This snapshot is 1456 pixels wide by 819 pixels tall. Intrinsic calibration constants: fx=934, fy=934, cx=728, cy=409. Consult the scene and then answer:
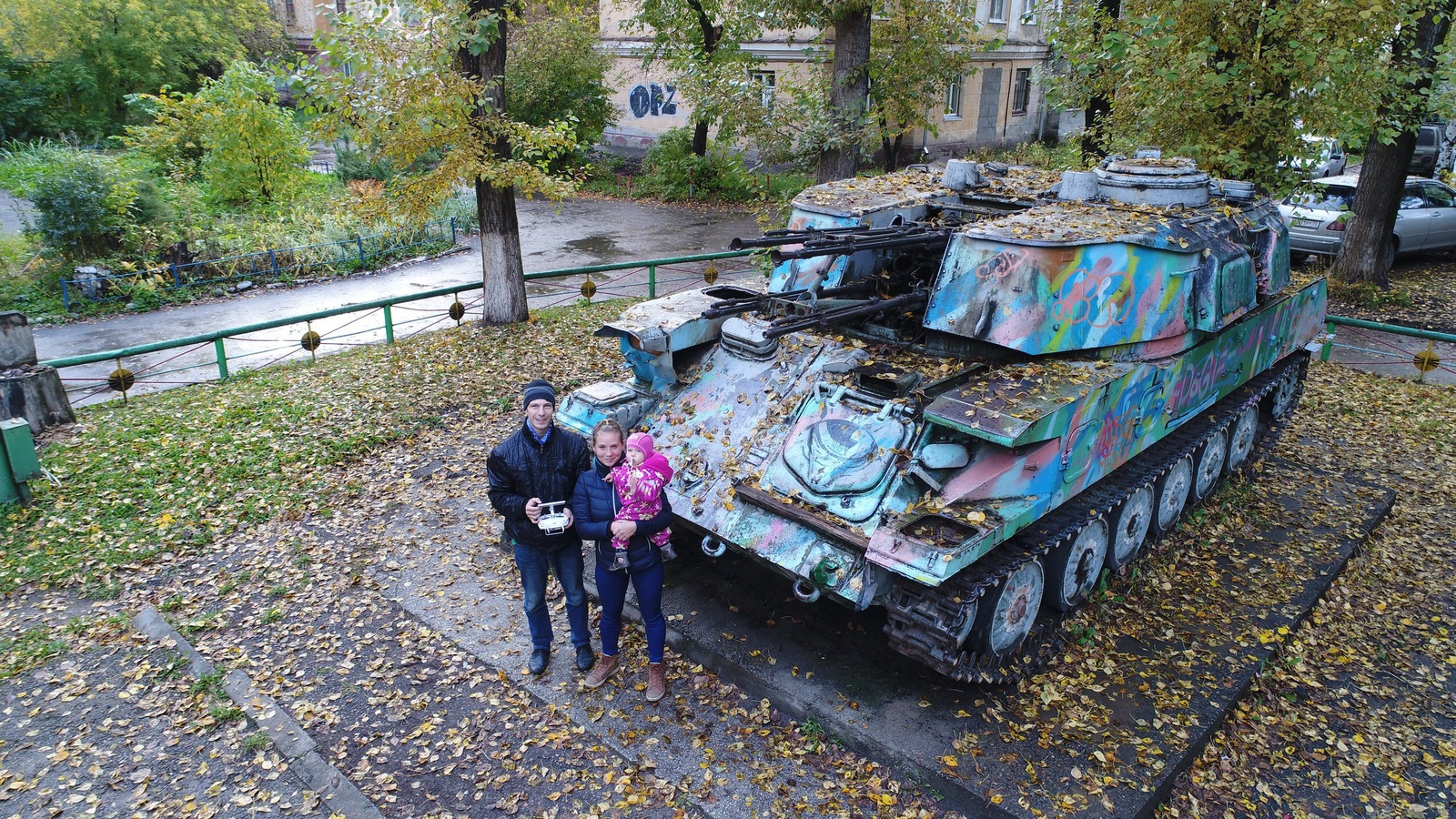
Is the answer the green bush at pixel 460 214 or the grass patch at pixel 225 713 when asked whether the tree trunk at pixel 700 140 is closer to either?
the green bush at pixel 460 214

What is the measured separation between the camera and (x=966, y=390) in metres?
5.96

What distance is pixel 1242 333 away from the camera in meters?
8.22

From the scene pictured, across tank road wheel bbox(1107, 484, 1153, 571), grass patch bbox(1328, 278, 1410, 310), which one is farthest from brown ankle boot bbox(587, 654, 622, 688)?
grass patch bbox(1328, 278, 1410, 310)

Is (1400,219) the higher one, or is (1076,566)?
(1400,219)

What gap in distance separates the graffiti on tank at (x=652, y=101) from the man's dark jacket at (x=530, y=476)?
27.6 meters

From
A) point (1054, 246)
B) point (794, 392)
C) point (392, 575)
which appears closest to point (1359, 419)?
point (1054, 246)

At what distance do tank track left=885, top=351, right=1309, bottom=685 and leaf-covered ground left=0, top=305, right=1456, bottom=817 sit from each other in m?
0.28

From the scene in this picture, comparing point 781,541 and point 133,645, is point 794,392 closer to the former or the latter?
point 781,541

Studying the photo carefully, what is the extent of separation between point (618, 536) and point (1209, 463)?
19.2ft

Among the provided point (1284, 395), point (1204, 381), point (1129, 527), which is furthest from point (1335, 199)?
point (1129, 527)

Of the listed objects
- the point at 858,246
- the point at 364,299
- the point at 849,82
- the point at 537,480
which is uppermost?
the point at 849,82

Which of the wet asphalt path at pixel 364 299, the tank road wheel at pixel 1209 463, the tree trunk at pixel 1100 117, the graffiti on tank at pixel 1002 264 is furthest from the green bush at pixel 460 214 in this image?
the tank road wheel at pixel 1209 463

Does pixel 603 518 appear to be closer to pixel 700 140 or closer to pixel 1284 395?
pixel 1284 395

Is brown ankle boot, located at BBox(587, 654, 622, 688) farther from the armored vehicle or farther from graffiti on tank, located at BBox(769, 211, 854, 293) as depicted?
graffiti on tank, located at BBox(769, 211, 854, 293)
